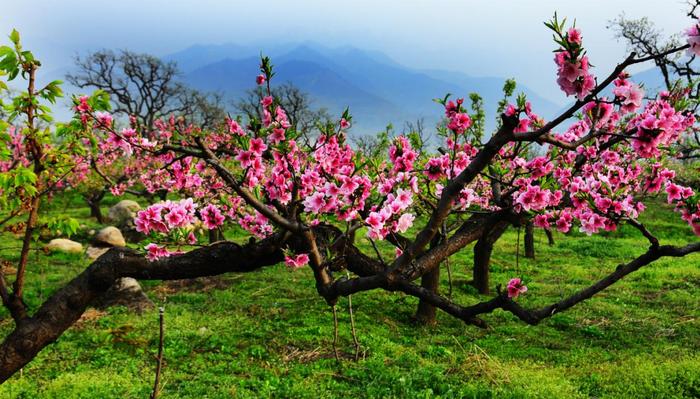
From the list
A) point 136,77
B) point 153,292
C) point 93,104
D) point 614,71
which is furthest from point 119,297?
point 136,77

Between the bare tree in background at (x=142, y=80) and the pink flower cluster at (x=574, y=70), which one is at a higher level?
the bare tree in background at (x=142, y=80)

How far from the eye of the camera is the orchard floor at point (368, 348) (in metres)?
6.93

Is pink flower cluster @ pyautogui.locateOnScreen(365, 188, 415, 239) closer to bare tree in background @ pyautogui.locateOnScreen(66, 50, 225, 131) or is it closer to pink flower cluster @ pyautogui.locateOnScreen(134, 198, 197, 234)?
pink flower cluster @ pyautogui.locateOnScreen(134, 198, 197, 234)

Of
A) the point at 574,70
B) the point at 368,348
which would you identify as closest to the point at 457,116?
the point at 574,70

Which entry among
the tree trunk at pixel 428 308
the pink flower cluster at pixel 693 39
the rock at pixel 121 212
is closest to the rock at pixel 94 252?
the rock at pixel 121 212

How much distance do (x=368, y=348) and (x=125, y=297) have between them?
20.8ft

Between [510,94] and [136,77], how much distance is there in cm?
5839

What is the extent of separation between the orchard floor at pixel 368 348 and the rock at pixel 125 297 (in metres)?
0.40

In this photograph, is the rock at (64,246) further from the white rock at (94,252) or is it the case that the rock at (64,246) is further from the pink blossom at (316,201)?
the pink blossom at (316,201)

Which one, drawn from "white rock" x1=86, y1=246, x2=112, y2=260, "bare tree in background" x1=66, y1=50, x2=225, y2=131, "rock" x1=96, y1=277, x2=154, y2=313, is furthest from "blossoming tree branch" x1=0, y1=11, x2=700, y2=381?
"bare tree in background" x1=66, y1=50, x2=225, y2=131

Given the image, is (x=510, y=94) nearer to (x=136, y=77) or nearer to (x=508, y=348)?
(x=508, y=348)

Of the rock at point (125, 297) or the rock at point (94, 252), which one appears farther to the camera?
the rock at point (94, 252)

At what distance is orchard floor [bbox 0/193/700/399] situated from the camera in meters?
6.93

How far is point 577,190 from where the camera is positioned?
5.65 meters
